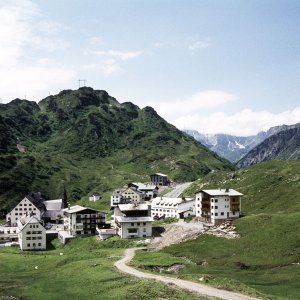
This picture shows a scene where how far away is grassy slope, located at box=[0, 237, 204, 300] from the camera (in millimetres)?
70125

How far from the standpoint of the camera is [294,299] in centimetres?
6488

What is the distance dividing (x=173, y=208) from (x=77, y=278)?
82096 millimetres

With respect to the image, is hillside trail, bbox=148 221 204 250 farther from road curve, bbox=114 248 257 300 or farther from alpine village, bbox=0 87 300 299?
road curve, bbox=114 248 257 300

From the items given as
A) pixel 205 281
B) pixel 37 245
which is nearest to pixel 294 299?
pixel 205 281

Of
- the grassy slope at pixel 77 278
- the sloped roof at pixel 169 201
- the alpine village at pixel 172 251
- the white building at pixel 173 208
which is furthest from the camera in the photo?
the sloped roof at pixel 169 201

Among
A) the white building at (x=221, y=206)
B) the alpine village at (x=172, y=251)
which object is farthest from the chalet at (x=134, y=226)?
the white building at (x=221, y=206)

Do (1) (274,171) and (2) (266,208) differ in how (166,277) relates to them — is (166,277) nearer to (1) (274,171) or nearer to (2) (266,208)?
(2) (266,208)

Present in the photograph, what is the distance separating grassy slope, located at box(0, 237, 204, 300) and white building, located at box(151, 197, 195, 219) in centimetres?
3703

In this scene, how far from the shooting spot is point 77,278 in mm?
85562

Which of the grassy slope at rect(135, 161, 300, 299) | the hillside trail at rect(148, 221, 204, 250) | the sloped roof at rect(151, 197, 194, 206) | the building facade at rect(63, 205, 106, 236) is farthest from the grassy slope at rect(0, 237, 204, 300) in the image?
the sloped roof at rect(151, 197, 194, 206)

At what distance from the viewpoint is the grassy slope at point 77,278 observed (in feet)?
230

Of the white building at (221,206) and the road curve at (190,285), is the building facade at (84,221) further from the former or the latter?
the road curve at (190,285)

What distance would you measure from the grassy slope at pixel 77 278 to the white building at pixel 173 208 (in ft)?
121

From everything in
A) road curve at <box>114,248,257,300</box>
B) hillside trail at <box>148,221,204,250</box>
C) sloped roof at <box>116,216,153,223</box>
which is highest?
sloped roof at <box>116,216,153,223</box>
